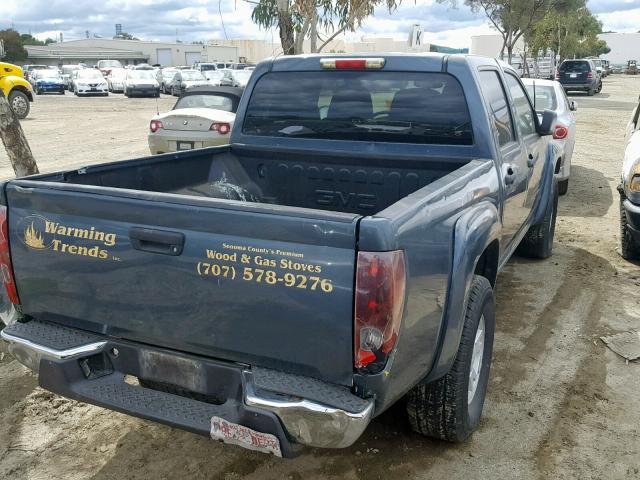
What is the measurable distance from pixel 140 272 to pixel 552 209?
4.82 meters

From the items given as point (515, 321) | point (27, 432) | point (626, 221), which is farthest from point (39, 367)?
point (626, 221)

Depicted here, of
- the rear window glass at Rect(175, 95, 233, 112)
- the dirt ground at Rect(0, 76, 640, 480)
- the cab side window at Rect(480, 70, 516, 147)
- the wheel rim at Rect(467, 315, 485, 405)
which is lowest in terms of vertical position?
the dirt ground at Rect(0, 76, 640, 480)

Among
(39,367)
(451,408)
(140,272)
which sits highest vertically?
(140,272)

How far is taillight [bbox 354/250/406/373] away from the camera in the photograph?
231cm

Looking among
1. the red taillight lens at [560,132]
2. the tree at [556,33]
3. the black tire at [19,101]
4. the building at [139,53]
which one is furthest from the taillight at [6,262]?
the building at [139,53]

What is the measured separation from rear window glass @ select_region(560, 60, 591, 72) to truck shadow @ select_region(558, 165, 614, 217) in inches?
980

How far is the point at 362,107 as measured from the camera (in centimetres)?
425

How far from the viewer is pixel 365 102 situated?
166 inches

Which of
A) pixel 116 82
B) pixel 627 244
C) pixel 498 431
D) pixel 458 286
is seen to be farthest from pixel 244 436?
pixel 116 82

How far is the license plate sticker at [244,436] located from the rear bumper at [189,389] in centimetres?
2

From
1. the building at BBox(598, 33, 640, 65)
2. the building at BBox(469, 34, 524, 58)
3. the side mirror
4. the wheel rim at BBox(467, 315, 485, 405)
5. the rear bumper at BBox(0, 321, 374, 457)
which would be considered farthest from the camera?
the building at BBox(598, 33, 640, 65)

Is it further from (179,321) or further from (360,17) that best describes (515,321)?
(360,17)

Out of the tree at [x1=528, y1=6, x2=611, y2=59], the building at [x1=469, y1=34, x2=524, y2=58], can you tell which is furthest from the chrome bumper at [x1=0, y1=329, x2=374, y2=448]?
the building at [x1=469, y1=34, x2=524, y2=58]

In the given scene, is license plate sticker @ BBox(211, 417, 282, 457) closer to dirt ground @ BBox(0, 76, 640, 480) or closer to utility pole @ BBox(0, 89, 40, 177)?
dirt ground @ BBox(0, 76, 640, 480)
